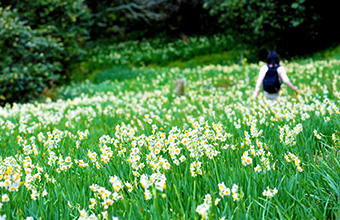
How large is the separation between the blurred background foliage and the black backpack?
965 centimetres

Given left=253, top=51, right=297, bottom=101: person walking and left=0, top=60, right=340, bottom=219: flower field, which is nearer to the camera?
Result: left=0, top=60, right=340, bottom=219: flower field

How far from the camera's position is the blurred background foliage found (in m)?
13.6

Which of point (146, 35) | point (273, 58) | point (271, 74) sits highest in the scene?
point (146, 35)

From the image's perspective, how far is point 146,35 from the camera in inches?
1241

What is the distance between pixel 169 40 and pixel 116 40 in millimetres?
6411

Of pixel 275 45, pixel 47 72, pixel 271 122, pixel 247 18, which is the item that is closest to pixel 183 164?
pixel 271 122

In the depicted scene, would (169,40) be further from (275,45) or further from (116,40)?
(275,45)

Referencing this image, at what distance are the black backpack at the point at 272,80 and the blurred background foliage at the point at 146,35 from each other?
9654 mm

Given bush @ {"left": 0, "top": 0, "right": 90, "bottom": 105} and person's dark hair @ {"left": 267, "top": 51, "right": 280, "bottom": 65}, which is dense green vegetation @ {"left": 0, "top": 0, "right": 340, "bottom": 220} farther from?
person's dark hair @ {"left": 267, "top": 51, "right": 280, "bottom": 65}

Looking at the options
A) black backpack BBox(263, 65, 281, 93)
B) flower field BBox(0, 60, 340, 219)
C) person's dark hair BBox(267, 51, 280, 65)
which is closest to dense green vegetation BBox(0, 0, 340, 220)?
A: flower field BBox(0, 60, 340, 219)

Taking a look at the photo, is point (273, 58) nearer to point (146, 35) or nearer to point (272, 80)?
point (272, 80)

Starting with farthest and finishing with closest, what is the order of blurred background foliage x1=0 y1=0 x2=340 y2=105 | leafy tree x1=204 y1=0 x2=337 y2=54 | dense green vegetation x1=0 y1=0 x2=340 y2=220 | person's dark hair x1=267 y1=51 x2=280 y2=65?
leafy tree x1=204 y1=0 x2=337 y2=54 < blurred background foliage x1=0 y1=0 x2=340 y2=105 < person's dark hair x1=267 y1=51 x2=280 y2=65 < dense green vegetation x1=0 y1=0 x2=340 y2=220

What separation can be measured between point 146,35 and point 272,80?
25.4m

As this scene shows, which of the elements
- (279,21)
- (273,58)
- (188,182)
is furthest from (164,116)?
(279,21)
